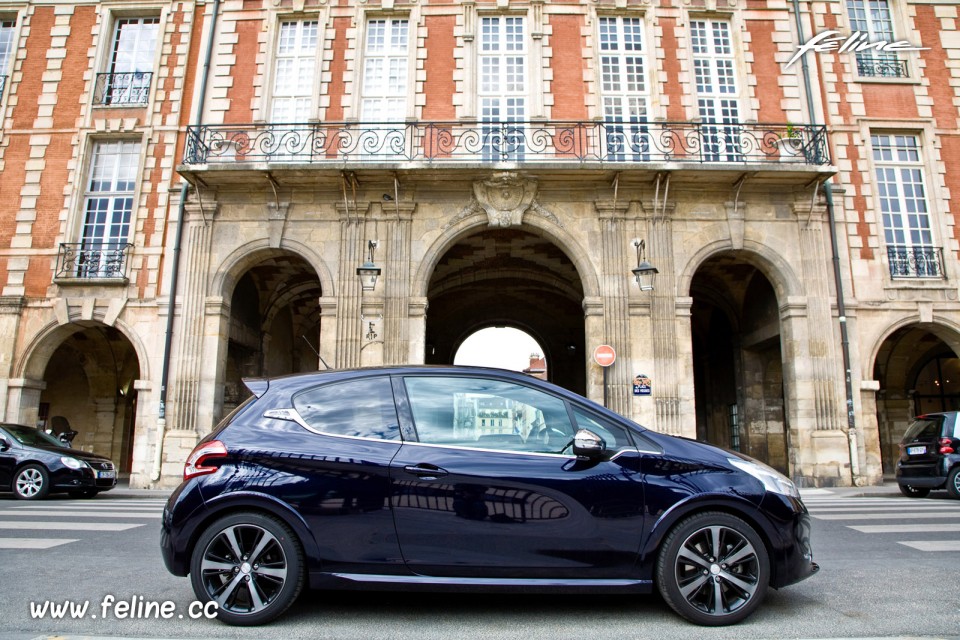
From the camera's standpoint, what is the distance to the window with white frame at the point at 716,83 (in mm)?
14789

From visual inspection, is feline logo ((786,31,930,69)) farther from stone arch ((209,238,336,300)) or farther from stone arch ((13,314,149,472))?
stone arch ((13,314,149,472))

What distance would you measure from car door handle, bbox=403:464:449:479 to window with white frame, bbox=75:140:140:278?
537 inches

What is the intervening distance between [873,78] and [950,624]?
51.9 feet

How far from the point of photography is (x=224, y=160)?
14.5m

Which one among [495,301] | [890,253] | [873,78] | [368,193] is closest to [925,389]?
[890,253]

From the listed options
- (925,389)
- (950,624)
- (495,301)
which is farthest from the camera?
(495,301)

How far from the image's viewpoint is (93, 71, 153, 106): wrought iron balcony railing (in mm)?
15859

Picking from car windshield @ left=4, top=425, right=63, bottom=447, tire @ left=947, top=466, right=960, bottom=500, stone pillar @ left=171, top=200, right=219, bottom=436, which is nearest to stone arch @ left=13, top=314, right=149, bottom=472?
stone pillar @ left=171, top=200, right=219, bottom=436

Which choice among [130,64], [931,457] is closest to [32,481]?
[130,64]

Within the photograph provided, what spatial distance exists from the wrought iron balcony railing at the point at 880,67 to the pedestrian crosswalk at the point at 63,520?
18109mm

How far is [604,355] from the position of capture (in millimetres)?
13164

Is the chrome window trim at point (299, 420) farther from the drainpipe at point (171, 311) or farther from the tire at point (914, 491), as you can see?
the tire at point (914, 491)

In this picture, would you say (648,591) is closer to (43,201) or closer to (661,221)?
(661,221)

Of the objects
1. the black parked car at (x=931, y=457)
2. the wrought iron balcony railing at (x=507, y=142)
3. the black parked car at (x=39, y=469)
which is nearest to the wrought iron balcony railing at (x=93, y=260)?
the wrought iron balcony railing at (x=507, y=142)
